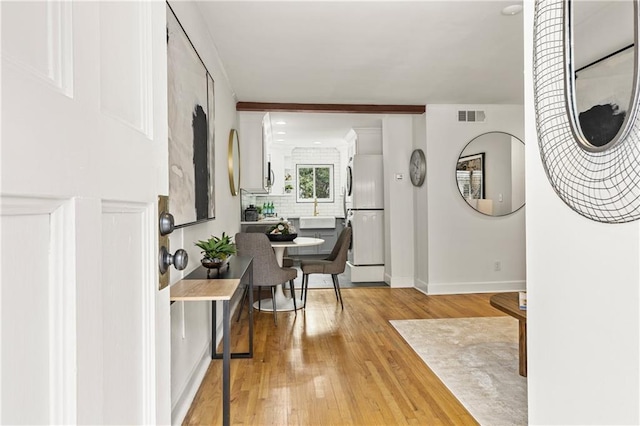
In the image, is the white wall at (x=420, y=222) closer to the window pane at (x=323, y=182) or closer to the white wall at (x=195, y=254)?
the white wall at (x=195, y=254)

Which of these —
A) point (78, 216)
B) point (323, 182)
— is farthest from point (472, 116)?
point (78, 216)

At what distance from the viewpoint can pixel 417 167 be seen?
5.16m

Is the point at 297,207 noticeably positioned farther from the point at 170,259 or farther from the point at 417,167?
the point at 170,259

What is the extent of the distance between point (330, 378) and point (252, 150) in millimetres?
3415

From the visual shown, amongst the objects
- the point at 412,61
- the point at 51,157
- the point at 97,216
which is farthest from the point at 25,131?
the point at 412,61

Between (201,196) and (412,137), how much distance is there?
12.0 feet

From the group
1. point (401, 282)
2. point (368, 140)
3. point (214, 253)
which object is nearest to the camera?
point (214, 253)

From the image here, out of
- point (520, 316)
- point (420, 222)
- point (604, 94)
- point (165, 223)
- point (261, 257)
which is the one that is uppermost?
point (604, 94)

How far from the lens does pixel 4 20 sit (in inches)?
15.2

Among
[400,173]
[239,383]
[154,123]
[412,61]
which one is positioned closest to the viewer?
[154,123]

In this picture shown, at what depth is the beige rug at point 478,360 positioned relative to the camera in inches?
84.1

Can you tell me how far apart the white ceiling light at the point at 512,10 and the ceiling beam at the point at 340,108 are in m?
2.38

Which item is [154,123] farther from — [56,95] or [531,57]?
[531,57]

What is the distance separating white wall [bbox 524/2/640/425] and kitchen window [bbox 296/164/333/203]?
7459 millimetres
